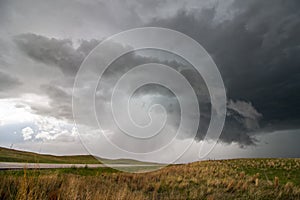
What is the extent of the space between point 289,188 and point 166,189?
23.0ft

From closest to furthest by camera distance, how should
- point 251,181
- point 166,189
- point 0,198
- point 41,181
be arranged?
point 0,198 < point 41,181 < point 166,189 < point 251,181

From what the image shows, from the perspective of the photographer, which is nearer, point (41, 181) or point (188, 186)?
point (41, 181)

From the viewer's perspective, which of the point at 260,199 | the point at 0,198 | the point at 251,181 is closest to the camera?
the point at 0,198

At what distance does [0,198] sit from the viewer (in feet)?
21.7

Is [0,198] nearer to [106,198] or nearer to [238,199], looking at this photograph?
[106,198]

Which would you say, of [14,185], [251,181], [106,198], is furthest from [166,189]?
[14,185]

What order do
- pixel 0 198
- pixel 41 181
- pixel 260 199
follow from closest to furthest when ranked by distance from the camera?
1. pixel 0 198
2. pixel 41 181
3. pixel 260 199

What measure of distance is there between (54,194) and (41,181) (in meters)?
1.41

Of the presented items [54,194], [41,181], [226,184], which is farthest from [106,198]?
[226,184]

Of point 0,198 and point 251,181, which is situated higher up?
point 251,181

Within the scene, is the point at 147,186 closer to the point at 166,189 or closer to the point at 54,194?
the point at 166,189

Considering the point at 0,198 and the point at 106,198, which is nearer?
the point at 0,198

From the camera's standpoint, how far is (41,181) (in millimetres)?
8641

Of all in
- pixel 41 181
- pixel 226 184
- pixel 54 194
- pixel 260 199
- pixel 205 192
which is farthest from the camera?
pixel 226 184
